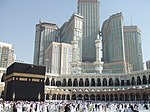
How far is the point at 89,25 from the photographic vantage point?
334 ft

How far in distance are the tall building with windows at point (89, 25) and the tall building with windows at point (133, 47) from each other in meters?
16.4

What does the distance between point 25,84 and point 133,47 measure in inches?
3132

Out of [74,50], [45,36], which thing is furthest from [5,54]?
[74,50]

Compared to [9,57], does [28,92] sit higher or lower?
lower

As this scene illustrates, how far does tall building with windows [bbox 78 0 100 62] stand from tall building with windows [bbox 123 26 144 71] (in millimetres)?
16392

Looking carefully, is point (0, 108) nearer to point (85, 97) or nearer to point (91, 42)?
point (85, 97)

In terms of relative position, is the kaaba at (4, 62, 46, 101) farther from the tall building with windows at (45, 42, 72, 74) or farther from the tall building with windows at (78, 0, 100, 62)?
the tall building with windows at (78, 0, 100, 62)

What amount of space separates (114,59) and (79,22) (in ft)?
81.0

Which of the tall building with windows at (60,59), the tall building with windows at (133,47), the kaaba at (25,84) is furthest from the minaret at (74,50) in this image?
the kaaba at (25,84)

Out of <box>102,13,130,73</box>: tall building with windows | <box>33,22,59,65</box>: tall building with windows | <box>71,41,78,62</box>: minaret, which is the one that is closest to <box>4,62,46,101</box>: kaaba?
<box>102,13,130,73</box>: tall building with windows

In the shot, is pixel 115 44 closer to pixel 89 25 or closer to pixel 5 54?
pixel 89 25

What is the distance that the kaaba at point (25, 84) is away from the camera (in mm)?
27047

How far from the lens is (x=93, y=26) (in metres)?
102

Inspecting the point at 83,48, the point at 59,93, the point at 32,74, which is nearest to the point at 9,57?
the point at 83,48
